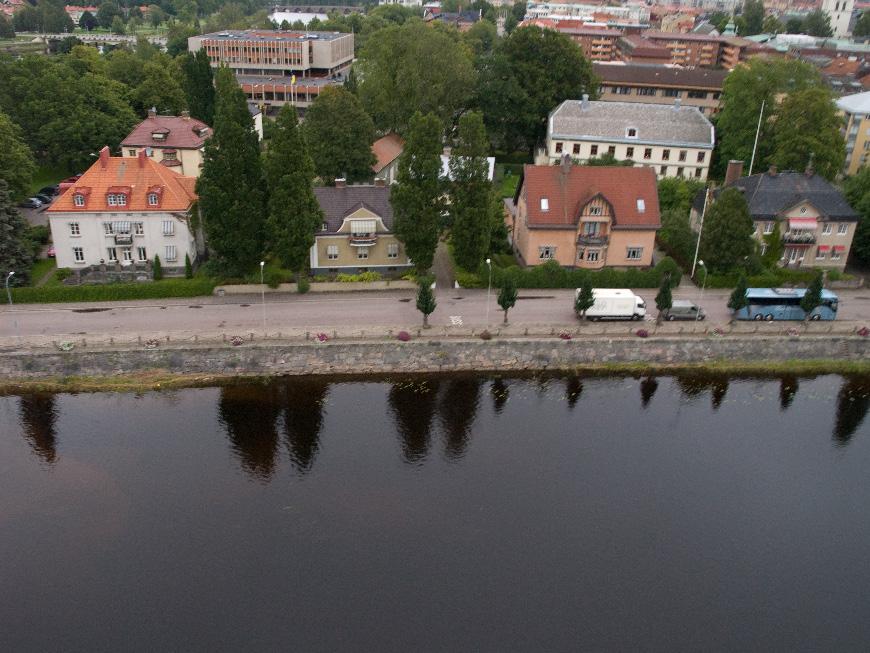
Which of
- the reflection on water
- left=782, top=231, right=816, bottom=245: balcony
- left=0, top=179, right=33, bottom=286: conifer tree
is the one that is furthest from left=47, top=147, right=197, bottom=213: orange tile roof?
left=782, top=231, right=816, bottom=245: balcony

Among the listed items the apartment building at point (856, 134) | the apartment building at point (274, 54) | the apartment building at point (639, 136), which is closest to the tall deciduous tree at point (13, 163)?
the apartment building at point (639, 136)

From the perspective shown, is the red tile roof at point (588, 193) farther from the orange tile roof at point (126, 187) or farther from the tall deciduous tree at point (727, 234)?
the orange tile roof at point (126, 187)

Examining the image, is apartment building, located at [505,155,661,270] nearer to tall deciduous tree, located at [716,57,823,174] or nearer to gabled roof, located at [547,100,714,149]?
gabled roof, located at [547,100,714,149]

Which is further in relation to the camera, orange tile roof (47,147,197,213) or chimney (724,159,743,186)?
chimney (724,159,743,186)

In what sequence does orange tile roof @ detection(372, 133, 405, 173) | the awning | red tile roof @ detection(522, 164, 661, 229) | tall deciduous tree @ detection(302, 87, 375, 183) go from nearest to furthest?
red tile roof @ detection(522, 164, 661, 229), the awning, tall deciduous tree @ detection(302, 87, 375, 183), orange tile roof @ detection(372, 133, 405, 173)

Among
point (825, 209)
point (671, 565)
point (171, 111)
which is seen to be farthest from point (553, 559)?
point (171, 111)

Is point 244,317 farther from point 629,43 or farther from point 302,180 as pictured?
point 629,43
